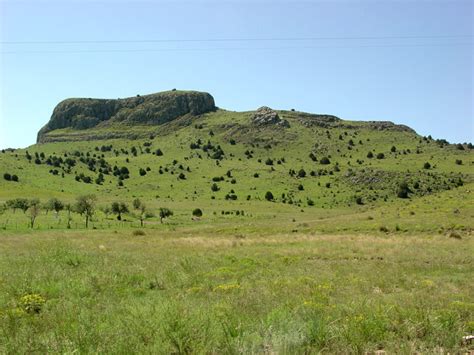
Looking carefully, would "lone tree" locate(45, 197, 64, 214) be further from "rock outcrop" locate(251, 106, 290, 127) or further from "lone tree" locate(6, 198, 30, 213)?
"rock outcrop" locate(251, 106, 290, 127)

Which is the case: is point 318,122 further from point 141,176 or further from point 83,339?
point 83,339

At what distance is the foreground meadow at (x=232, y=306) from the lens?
740cm

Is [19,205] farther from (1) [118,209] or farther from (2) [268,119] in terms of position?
(2) [268,119]

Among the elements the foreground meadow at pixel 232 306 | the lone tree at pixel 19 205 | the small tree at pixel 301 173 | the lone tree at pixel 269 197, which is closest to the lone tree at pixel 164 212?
the lone tree at pixel 19 205

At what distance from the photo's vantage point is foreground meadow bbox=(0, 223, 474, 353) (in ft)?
24.3

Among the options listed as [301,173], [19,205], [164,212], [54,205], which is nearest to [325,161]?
[301,173]

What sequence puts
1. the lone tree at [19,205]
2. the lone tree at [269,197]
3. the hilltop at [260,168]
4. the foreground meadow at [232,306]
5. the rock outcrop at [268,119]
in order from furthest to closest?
the rock outcrop at [268,119], the lone tree at [269,197], the hilltop at [260,168], the lone tree at [19,205], the foreground meadow at [232,306]

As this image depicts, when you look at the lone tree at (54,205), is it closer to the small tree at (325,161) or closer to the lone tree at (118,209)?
the lone tree at (118,209)

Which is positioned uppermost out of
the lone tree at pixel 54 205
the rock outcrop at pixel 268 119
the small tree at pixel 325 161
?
the rock outcrop at pixel 268 119

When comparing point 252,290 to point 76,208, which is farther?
point 76,208

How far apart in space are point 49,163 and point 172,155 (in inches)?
1811

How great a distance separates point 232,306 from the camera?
10.4 meters

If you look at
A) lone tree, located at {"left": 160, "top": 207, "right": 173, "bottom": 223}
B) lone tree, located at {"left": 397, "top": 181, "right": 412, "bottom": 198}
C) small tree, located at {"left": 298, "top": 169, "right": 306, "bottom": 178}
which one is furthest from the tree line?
small tree, located at {"left": 298, "top": 169, "right": 306, "bottom": 178}

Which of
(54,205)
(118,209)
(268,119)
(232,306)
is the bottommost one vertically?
(232,306)
